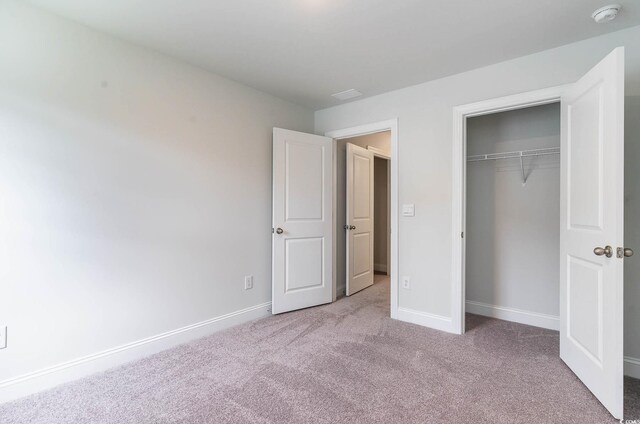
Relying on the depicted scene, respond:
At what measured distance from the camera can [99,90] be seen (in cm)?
213

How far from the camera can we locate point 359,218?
421 cm

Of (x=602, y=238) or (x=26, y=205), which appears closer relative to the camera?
(x=602, y=238)

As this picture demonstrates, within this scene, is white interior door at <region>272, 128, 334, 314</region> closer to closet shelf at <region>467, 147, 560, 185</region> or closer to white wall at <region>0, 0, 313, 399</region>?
white wall at <region>0, 0, 313, 399</region>

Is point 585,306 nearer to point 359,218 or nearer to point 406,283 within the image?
point 406,283

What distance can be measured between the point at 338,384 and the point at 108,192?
2.06 meters

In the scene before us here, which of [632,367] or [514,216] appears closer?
[632,367]

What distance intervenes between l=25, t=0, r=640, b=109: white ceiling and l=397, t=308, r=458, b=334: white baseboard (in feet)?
7.44

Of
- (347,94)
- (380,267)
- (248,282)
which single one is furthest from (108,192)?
(380,267)

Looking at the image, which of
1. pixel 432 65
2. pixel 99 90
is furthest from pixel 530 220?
pixel 99 90

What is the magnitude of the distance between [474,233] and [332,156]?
72.1 inches

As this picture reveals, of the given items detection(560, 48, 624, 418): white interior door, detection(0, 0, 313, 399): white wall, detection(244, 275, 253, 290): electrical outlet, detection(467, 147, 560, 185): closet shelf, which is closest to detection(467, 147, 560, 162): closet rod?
detection(467, 147, 560, 185): closet shelf

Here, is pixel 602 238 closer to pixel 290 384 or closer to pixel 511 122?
pixel 511 122

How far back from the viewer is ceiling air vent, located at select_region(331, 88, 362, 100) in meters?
3.18

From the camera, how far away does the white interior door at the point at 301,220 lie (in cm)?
324
